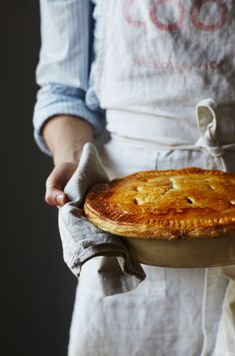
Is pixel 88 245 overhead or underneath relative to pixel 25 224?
overhead

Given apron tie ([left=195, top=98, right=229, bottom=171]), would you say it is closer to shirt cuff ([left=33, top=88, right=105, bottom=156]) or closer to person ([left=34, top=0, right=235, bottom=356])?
person ([left=34, top=0, right=235, bottom=356])

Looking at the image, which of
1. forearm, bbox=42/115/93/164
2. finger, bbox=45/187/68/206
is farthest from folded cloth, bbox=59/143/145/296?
forearm, bbox=42/115/93/164

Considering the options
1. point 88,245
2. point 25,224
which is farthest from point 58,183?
point 25,224

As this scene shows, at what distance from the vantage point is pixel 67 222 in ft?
1.83

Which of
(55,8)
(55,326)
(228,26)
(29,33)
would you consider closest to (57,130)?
(55,8)

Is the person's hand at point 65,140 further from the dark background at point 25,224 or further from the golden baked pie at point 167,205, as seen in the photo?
the dark background at point 25,224

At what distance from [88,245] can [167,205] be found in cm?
8

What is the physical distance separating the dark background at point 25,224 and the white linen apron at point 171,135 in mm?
433

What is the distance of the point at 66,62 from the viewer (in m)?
0.86

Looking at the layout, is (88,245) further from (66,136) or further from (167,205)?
(66,136)

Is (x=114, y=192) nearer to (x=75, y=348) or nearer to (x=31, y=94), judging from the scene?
(x=75, y=348)

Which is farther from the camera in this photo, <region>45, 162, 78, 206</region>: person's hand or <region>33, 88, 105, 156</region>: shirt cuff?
<region>33, 88, 105, 156</region>: shirt cuff

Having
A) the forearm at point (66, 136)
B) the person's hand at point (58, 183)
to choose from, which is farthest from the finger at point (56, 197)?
the forearm at point (66, 136)

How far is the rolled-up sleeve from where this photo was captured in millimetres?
844
